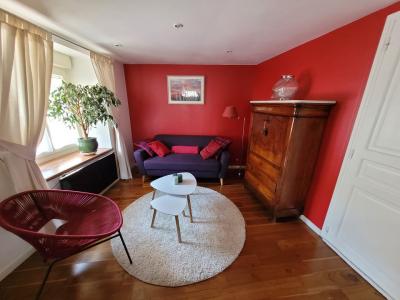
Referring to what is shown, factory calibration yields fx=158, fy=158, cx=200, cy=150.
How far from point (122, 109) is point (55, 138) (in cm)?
122

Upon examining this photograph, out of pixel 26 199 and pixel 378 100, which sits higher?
pixel 378 100

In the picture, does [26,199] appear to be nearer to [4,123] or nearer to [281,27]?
[4,123]

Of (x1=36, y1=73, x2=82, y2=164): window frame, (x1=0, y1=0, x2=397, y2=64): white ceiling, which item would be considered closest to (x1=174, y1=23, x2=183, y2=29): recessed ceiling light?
(x1=0, y1=0, x2=397, y2=64): white ceiling

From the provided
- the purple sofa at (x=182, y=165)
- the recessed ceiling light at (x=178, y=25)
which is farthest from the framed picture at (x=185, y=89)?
the recessed ceiling light at (x=178, y=25)

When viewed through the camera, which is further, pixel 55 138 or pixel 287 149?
pixel 55 138

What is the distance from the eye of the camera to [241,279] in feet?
4.54

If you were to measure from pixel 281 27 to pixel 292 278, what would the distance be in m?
2.43

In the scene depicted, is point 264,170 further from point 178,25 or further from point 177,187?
point 178,25

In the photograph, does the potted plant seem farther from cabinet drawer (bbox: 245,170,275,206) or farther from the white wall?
cabinet drawer (bbox: 245,170,275,206)

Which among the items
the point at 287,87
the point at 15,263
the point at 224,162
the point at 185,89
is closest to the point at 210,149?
the point at 224,162

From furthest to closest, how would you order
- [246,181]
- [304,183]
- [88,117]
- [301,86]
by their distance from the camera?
1. [246,181]
2. [88,117]
3. [301,86]
4. [304,183]

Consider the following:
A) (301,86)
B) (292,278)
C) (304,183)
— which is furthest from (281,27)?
(292,278)

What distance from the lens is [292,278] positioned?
55.2 inches

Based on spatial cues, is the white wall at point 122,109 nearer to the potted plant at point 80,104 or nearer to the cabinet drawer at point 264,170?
the potted plant at point 80,104
